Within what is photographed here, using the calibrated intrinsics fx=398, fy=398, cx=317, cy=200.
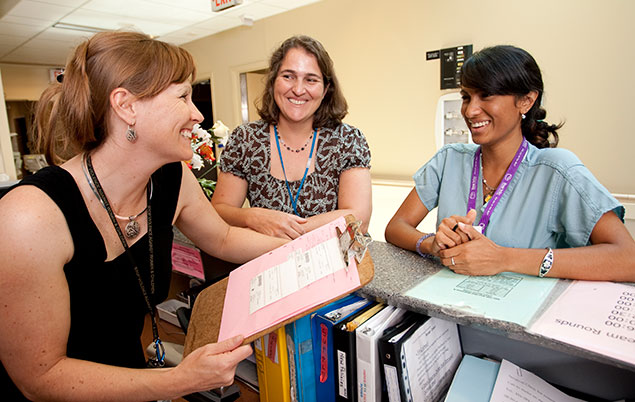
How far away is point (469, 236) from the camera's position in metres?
1.05

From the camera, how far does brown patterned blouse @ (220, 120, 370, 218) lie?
157 cm

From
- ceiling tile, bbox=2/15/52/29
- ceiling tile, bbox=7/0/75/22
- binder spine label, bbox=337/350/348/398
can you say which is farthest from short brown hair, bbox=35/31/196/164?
ceiling tile, bbox=2/15/52/29

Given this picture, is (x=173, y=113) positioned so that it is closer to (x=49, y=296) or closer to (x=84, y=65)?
(x=84, y=65)

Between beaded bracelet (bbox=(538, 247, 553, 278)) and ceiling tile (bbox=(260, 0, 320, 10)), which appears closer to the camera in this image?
beaded bracelet (bbox=(538, 247, 553, 278))

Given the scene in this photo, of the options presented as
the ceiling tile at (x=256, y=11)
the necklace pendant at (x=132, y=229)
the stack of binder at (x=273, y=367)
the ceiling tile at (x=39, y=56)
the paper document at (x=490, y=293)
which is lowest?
the stack of binder at (x=273, y=367)

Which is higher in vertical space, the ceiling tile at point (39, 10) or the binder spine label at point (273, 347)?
the ceiling tile at point (39, 10)

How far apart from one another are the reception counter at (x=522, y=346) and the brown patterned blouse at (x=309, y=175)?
0.56 m

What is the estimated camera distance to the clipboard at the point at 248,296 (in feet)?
2.31

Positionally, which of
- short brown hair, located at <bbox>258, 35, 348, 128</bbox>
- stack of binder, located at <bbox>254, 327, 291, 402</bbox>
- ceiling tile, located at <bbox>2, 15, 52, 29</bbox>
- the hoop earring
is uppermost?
ceiling tile, located at <bbox>2, 15, 52, 29</bbox>

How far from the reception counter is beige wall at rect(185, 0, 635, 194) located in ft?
7.24

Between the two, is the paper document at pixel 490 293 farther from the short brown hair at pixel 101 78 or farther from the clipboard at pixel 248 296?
the short brown hair at pixel 101 78

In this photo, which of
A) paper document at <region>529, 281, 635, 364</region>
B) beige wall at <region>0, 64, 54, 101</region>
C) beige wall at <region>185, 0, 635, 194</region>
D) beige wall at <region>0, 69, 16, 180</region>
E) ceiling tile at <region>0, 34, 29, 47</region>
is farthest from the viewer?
beige wall at <region>0, 64, 54, 101</region>

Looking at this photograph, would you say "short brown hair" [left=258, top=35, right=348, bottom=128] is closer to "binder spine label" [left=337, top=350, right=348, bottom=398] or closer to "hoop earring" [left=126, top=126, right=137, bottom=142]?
"hoop earring" [left=126, top=126, right=137, bottom=142]

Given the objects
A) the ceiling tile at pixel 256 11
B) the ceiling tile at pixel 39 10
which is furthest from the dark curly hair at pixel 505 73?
the ceiling tile at pixel 39 10
